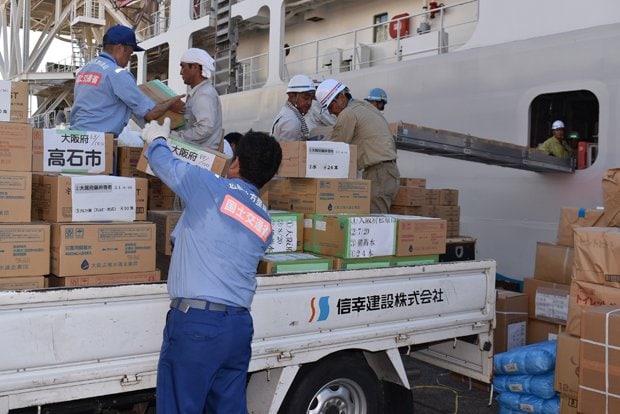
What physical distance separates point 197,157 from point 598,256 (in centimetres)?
280

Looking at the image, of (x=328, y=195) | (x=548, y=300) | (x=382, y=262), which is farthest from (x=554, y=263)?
(x=328, y=195)

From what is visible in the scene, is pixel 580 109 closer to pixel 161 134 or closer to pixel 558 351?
pixel 558 351

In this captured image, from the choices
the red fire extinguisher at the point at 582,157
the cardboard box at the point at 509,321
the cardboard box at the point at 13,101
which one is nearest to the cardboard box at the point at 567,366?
the cardboard box at the point at 509,321

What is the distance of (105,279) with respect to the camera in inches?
123

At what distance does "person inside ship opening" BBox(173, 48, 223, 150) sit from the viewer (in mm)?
4453

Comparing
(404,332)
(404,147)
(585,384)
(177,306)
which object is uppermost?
(404,147)

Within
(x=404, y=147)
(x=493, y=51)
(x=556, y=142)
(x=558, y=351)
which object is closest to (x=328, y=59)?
(x=493, y=51)

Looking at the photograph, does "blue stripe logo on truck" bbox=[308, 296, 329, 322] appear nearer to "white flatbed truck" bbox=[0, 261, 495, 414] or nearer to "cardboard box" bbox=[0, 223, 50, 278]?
"white flatbed truck" bbox=[0, 261, 495, 414]

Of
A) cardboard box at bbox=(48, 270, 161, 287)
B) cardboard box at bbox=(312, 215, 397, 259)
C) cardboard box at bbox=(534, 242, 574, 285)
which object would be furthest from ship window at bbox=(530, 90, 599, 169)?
cardboard box at bbox=(48, 270, 161, 287)

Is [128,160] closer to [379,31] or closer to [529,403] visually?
[529,403]

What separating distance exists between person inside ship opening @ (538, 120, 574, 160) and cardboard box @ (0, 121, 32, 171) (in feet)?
21.4

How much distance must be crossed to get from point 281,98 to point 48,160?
30.1 ft

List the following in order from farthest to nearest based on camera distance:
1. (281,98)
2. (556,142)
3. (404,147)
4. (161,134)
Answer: (281,98)
(556,142)
(404,147)
(161,134)

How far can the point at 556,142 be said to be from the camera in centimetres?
807
